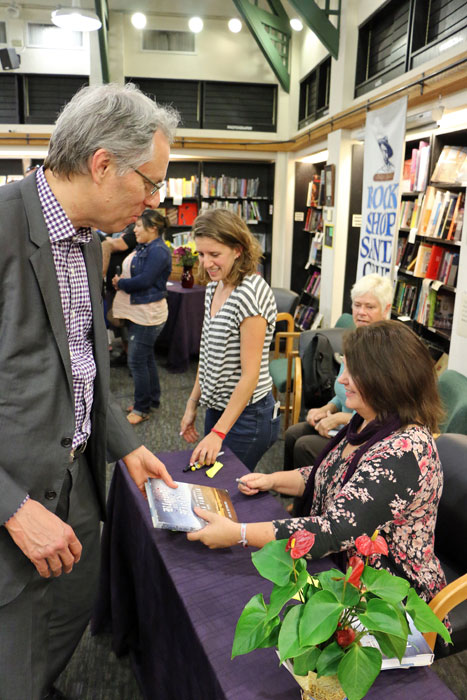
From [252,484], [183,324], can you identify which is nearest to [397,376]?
[252,484]

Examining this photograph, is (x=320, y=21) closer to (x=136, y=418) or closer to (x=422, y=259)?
(x=422, y=259)

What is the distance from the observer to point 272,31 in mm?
7457

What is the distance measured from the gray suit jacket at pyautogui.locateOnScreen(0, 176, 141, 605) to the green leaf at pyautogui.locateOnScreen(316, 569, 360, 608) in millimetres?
598

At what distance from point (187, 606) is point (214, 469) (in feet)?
2.07

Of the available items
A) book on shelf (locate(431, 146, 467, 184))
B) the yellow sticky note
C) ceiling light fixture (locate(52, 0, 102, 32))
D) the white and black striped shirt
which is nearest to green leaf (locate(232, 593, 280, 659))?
the yellow sticky note

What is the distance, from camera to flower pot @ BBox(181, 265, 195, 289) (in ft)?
19.8

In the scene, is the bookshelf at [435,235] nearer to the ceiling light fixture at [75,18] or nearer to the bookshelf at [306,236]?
the bookshelf at [306,236]

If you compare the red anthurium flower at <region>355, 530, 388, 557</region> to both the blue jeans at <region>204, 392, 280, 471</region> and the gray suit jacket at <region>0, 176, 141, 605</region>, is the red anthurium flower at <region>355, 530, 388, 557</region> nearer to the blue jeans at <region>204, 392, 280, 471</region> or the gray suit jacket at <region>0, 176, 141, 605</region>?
the gray suit jacket at <region>0, 176, 141, 605</region>

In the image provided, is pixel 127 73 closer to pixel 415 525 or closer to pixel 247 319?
pixel 247 319

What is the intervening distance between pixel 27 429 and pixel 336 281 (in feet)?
17.5

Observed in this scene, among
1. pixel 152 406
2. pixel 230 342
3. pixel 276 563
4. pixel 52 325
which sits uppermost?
pixel 52 325

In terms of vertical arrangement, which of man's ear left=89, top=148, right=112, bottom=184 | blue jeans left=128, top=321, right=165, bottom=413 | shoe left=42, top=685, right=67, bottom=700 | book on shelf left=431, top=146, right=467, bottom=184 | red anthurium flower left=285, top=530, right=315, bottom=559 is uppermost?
book on shelf left=431, top=146, right=467, bottom=184

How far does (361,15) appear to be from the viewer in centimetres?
521

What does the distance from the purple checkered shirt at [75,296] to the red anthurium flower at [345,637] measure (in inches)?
28.7
